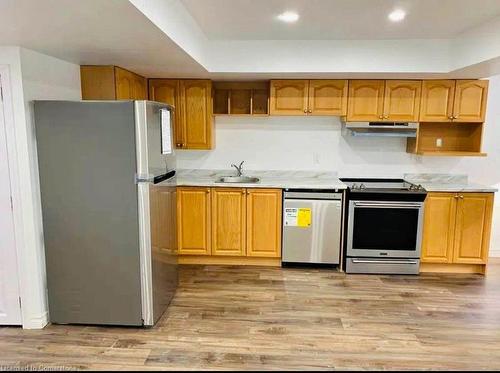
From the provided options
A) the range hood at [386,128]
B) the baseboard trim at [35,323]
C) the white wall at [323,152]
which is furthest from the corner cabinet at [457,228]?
the baseboard trim at [35,323]

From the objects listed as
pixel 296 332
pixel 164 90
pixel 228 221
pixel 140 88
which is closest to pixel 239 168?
pixel 228 221

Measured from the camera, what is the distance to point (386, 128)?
13.5ft

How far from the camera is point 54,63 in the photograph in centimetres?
297

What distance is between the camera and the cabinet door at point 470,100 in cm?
405

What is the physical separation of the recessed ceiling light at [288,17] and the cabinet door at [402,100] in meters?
1.58

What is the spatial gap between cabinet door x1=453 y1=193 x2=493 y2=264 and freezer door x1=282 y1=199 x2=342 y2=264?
4.26 ft

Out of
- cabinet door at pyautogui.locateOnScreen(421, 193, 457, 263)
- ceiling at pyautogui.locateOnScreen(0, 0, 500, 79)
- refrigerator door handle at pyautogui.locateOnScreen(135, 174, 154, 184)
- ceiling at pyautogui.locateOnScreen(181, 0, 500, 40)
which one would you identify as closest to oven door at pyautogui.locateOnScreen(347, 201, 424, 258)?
cabinet door at pyautogui.locateOnScreen(421, 193, 457, 263)

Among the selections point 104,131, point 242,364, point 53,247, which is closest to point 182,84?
point 104,131

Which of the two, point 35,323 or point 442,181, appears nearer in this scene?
point 35,323

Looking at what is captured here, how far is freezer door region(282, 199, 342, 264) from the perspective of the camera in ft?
13.2

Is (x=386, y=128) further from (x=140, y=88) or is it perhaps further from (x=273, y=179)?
(x=140, y=88)

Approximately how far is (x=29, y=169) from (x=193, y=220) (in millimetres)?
1849

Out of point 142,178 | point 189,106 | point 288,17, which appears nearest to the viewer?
point 142,178

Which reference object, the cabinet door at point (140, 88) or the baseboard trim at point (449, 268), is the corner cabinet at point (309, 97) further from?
the baseboard trim at point (449, 268)
